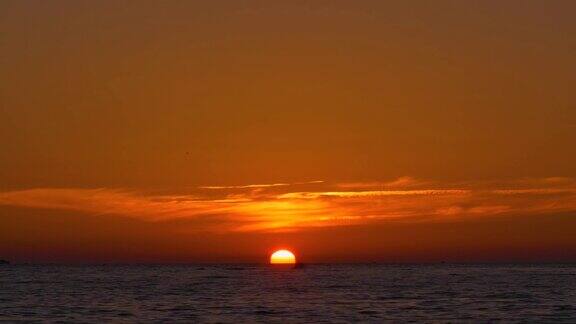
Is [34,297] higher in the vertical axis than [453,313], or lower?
higher

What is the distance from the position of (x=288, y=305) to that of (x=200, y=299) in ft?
41.5

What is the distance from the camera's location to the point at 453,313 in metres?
65.7

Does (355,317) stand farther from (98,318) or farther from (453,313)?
(98,318)

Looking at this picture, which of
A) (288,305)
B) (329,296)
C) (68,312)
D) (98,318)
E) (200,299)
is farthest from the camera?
(329,296)

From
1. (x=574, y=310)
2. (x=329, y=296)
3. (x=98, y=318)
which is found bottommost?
(x=98, y=318)

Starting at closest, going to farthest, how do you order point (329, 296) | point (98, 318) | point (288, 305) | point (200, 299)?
point (98, 318), point (288, 305), point (200, 299), point (329, 296)

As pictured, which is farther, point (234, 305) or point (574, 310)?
point (234, 305)

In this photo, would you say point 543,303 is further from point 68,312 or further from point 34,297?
point 34,297

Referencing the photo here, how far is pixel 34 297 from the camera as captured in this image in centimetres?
8819

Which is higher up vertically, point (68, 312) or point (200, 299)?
point (200, 299)

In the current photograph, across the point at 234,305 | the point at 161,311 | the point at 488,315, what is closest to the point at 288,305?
the point at 234,305

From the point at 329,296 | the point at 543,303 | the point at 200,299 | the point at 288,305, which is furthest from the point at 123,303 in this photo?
the point at 543,303

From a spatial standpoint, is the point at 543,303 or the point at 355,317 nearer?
the point at 355,317

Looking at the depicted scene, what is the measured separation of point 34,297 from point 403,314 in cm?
4218
